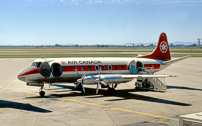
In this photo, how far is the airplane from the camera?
25594mm

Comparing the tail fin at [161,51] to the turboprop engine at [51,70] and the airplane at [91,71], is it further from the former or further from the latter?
the turboprop engine at [51,70]

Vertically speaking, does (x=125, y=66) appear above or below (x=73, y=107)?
above

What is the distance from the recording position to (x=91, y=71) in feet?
92.0

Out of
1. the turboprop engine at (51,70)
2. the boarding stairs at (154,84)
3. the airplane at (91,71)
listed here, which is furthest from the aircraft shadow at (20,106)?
the boarding stairs at (154,84)

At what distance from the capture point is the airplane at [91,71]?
25.6 meters

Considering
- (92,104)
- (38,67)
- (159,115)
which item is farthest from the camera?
(38,67)

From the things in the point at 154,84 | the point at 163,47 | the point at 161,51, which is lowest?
the point at 154,84

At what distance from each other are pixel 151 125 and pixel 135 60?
15850 mm

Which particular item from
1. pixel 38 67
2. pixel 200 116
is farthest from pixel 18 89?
pixel 200 116

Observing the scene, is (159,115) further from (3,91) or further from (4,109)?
(3,91)

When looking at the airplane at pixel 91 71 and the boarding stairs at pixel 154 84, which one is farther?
the boarding stairs at pixel 154 84

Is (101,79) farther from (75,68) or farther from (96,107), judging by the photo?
(96,107)

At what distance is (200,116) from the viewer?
9453 millimetres

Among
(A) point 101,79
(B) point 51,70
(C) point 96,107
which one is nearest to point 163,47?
(A) point 101,79
